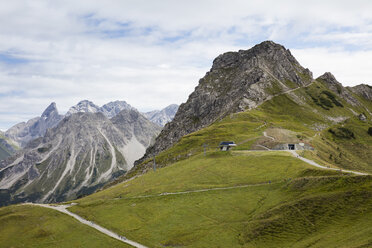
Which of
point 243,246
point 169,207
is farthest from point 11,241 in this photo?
point 243,246

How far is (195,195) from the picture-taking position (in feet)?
293

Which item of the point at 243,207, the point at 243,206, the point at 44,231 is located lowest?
the point at 44,231

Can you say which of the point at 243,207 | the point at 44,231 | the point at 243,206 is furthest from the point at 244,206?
the point at 44,231

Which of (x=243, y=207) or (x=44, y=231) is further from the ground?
(x=243, y=207)

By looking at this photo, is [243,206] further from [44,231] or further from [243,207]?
[44,231]

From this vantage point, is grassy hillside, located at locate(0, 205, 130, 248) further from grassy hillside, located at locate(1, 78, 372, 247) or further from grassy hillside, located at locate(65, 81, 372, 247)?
grassy hillside, located at locate(65, 81, 372, 247)

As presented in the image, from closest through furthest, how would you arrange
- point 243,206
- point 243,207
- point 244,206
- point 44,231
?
point 243,207, point 244,206, point 243,206, point 44,231

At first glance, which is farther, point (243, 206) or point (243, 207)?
point (243, 206)

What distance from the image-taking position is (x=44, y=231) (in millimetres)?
85188

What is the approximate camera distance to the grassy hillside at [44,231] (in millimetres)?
76125

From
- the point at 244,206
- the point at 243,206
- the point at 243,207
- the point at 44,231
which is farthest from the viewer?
the point at 44,231

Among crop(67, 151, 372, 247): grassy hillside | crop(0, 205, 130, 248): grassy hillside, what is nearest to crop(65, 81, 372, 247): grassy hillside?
crop(67, 151, 372, 247): grassy hillside

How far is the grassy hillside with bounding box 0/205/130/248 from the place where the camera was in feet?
250

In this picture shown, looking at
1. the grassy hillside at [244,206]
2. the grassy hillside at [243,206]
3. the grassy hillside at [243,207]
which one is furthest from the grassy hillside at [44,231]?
the grassy hillside at [244,206]
